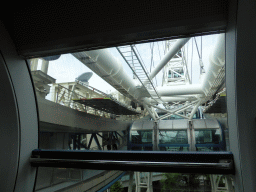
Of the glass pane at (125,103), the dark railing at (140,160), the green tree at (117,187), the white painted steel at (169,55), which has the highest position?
the white painted steel at (169,55)

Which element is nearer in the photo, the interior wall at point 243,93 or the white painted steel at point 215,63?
the interior wall at point 243,93

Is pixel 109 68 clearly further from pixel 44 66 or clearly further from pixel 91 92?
pixel 44 66

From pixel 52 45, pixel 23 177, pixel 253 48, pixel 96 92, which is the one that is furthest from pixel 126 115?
pixel 253 48

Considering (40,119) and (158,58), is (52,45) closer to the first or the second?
(40,119)

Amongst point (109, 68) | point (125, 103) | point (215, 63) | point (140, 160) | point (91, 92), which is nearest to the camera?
point (140, 160)

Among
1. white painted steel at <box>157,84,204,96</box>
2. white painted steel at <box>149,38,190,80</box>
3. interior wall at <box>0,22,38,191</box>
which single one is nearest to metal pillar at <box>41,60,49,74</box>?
interior wall at <box>0,22,38,191</box>

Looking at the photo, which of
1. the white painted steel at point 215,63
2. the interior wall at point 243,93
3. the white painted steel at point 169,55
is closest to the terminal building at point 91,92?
the interior wall at point 243,93

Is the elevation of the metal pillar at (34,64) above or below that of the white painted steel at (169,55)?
below

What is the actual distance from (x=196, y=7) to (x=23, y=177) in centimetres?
323

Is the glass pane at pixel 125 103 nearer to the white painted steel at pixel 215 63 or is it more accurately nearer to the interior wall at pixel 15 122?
the white painted steel at pixel 215 63

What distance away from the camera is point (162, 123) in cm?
300

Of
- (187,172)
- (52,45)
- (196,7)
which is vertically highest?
(196,7)

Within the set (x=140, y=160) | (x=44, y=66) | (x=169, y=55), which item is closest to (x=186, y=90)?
(x=169, y=55)

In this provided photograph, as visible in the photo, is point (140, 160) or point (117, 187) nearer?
point (140, 160)
